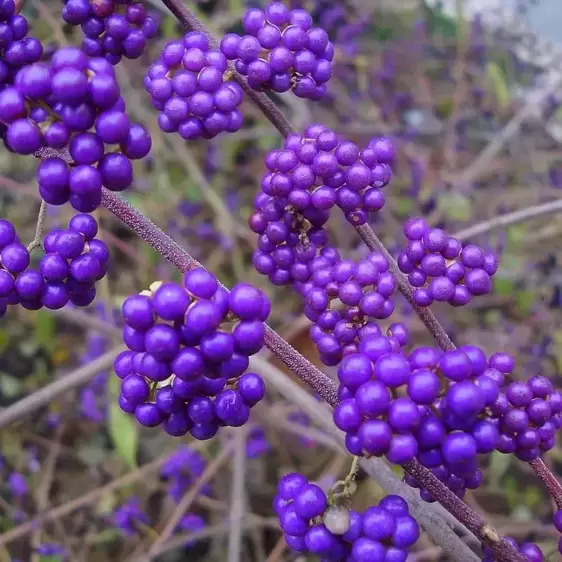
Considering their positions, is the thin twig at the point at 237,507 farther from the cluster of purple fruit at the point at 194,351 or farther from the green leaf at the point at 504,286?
the green leaf at the point at 504,286

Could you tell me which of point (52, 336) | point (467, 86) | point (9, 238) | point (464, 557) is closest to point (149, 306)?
point (9, 238)

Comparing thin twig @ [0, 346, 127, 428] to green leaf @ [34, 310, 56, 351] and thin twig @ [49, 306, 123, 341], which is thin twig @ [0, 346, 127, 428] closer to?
thin twig @ [49, 306, 123, 341]

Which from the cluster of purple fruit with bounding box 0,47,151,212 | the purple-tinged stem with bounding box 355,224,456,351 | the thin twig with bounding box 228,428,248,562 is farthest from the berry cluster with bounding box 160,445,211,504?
the cluster of purple fruit with bounding box 0,47,151,212

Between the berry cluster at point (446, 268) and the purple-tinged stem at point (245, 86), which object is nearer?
the berry cluster at point (446, 268)

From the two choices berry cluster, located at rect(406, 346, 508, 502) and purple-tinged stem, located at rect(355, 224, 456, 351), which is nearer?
berry cluster, located at rect(406, 346, 508, 502)

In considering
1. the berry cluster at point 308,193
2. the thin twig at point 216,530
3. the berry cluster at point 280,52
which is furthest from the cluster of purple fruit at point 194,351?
the thin twig at point 216,530
